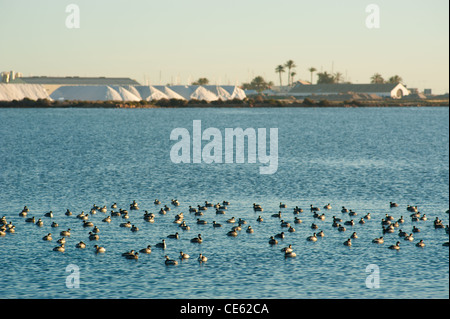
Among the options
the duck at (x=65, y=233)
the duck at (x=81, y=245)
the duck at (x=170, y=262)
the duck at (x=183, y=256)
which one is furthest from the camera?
the duck at (x=65, y=233)

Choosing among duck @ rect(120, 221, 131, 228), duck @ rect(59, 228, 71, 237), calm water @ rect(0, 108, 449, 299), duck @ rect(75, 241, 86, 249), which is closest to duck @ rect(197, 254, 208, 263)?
calm water @ rect(0, 108, 449, 299)

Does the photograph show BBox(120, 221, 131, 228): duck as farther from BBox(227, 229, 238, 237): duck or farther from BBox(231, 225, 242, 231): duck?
BBox(231, 225, 242, 231): duck

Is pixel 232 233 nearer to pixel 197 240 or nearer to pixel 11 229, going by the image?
pixel 197 240

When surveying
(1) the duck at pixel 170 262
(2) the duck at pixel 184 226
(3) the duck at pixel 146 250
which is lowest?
(1) the duck at pixel 170 262

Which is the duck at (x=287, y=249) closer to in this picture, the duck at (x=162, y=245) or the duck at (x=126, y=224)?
the duck at (x=162, y=245)

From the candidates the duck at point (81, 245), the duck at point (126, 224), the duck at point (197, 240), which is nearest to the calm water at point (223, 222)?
the duck at point (81, 245)

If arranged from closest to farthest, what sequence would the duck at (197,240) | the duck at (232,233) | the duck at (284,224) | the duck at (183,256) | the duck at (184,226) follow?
the duck at (183,256), the duck at (197,240), the duck at (232,233), the duck at (184,226), the duck at (284,224)

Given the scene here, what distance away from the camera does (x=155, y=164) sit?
93750mm

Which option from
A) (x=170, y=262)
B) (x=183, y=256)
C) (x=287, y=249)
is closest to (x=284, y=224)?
(x=287, y=249)

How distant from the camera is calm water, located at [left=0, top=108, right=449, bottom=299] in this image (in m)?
35.6

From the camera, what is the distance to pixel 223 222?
166 feet

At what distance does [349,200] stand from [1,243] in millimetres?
31935

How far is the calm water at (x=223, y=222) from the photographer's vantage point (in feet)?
117

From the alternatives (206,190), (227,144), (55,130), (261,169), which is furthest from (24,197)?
(55,130)
